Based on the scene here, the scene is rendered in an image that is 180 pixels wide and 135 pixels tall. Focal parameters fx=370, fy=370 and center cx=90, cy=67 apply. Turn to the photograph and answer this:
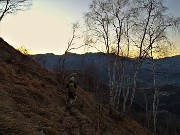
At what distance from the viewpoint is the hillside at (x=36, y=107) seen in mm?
9863

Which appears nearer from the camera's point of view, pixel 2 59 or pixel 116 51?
pixel 2 59

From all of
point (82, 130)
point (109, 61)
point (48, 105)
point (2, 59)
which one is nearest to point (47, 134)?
point (82, 130)

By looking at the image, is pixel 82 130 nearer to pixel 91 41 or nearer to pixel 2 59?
pixel 2 59

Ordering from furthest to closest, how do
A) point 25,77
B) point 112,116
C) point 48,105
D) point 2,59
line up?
point 112,116, point 2,59, point 25,77, point 48,105

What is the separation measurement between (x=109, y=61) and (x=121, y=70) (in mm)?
2095

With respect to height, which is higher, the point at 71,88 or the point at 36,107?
the point at 71,88

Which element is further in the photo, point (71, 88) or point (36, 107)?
point (71, 88)

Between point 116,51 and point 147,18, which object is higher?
point 147,18

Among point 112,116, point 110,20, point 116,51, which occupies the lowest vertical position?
point 112,116

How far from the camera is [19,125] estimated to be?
7.54 meters

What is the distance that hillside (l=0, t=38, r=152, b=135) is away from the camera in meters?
9.86

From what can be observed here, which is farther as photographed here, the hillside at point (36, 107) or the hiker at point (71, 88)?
the hiker at point (71, 88)

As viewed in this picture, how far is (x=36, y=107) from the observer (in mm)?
15531

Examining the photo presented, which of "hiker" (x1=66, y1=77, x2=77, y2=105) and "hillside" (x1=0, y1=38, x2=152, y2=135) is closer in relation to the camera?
"hillside" (x1=0, y1=38, x2=152, y2=135)
